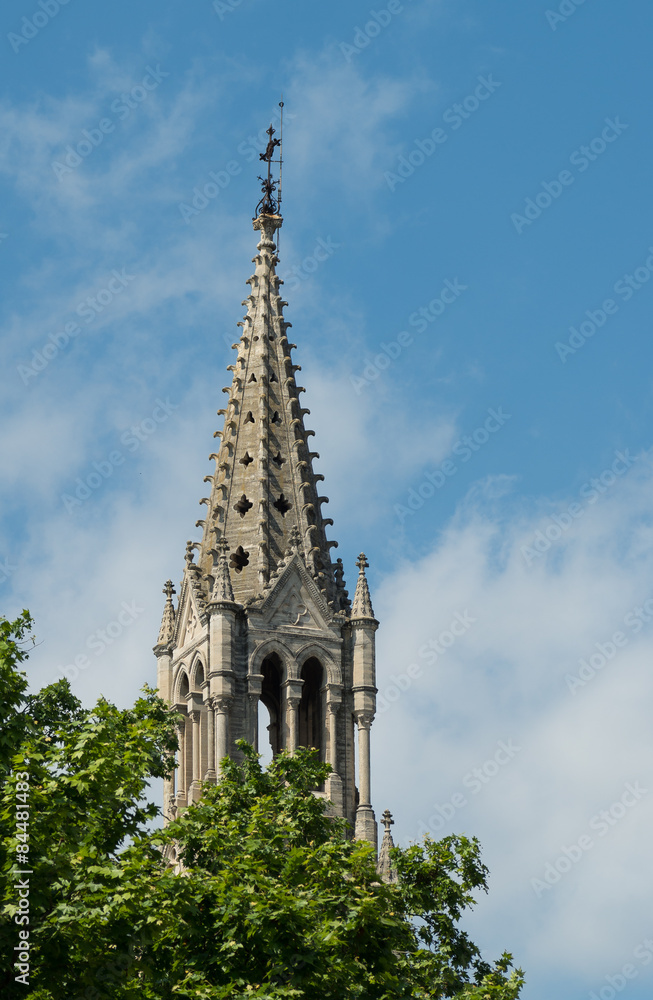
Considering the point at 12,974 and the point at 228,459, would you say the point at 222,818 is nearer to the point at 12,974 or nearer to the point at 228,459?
the point at 12,974

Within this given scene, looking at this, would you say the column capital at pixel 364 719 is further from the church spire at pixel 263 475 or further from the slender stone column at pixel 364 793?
the church spire at pixel 263 475

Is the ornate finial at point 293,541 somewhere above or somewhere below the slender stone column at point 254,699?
above

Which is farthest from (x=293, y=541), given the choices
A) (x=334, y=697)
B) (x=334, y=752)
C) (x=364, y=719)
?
(x=334, y=752)

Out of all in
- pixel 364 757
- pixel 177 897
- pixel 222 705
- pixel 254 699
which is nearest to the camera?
pixel 177 897

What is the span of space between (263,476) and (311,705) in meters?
7.45

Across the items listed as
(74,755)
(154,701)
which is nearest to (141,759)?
(74,755)

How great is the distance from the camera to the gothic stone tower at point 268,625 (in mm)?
61281

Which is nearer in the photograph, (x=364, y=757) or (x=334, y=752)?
(x=364, y=757)

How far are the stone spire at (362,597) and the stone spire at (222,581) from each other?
4159 millimetres

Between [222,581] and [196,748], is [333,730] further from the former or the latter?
[222,581]

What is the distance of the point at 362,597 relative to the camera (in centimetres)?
6444

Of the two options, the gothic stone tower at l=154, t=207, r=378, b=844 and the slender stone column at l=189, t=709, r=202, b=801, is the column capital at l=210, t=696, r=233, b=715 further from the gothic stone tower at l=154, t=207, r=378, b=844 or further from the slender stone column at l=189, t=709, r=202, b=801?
the slender stone column at l=189, t=709, r=202, b=801

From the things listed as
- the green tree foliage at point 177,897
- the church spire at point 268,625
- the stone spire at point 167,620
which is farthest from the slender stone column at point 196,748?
the green tree foliage at point 177,897

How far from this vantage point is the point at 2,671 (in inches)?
1494
